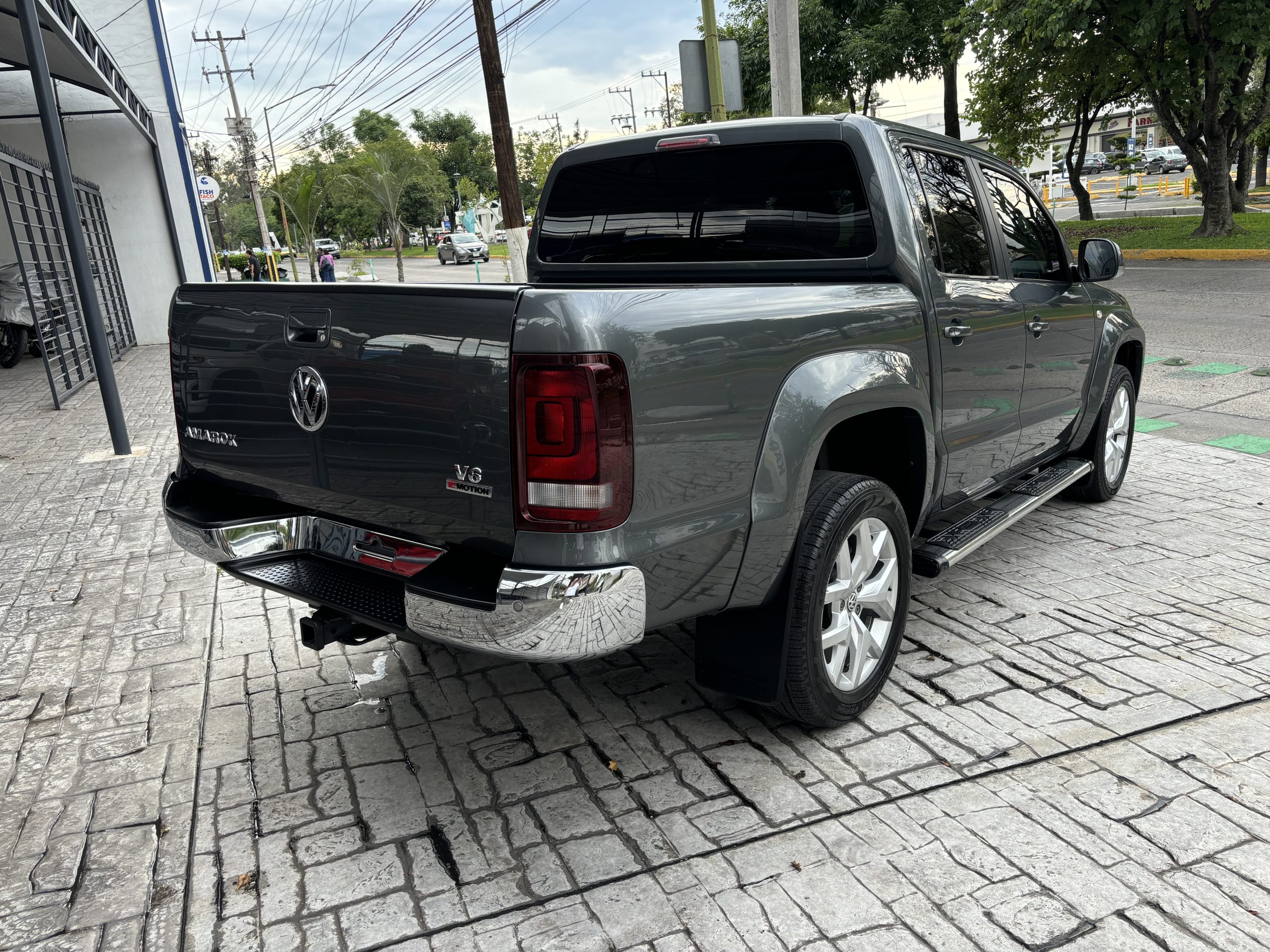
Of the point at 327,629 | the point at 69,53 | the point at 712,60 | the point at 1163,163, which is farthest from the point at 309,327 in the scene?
the point at 1163,163

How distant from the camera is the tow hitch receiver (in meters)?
2.99

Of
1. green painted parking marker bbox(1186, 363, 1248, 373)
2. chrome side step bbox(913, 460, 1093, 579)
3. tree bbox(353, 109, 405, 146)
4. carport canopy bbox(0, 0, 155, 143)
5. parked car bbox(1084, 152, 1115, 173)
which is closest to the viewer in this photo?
chrome side step bbox(913, 460, 1093, 579)

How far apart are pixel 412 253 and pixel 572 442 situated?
261 ft

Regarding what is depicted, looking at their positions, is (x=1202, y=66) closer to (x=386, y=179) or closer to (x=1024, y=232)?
(x=1024, y=232)

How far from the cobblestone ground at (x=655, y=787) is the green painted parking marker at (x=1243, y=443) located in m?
1.99

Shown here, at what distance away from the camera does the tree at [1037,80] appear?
19.0 meters

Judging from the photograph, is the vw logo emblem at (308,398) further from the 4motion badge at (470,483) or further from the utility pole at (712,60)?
the utility pole at (712,60)

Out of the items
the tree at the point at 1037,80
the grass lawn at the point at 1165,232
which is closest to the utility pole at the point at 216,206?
the tree at the point at 1037,80

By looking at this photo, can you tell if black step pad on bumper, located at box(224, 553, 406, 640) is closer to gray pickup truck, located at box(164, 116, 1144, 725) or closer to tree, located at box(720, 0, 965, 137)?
gray pickup truck, located at box(164, 116, 1144, 725)

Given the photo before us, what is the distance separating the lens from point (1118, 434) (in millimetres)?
5480

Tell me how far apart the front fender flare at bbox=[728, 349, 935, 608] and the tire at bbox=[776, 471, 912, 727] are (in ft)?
0.31

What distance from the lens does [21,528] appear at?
20.8ft

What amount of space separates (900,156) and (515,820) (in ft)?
8.67

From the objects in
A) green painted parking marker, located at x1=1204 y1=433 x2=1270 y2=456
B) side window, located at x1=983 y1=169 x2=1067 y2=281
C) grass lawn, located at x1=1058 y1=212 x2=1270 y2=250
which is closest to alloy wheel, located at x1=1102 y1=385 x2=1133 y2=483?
side window, located at x1=983 y1=169 x2=1067 y2=281
